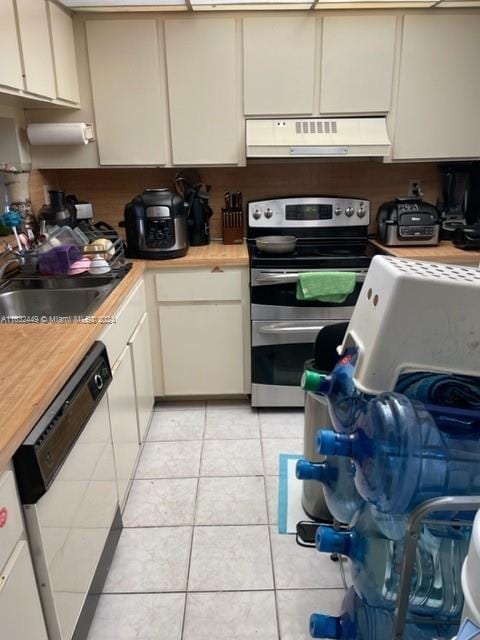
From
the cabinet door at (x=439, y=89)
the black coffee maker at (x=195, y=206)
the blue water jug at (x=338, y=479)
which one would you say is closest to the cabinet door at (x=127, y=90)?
the black coffee maker at (x=195, y=206)

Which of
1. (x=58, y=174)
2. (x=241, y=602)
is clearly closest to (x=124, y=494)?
(x=241, y=602)

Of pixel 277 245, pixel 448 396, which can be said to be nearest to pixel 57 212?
pixel 277 245

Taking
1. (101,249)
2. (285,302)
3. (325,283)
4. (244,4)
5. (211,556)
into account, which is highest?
(244,4)

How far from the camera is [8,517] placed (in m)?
0.97

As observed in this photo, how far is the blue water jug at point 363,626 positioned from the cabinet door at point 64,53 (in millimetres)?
2326

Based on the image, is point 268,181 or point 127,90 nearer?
point 127,90

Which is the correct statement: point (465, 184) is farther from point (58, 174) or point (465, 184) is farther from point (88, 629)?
point (88, 629)

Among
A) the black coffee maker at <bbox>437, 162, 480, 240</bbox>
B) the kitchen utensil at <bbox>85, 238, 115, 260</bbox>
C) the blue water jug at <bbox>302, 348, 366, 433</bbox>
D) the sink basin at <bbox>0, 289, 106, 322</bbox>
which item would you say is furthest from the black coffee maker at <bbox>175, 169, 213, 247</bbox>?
the blue water jug at <bbox>302, 348, 366, 433</bbox>

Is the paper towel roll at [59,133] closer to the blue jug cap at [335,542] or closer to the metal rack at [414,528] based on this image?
the blue jug cap at [335,542]

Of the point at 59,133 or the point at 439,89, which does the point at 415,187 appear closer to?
the point at 439,89

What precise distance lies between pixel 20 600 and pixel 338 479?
2.47 ft

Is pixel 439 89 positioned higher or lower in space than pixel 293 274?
higher

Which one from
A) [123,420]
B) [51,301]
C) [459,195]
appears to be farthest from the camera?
[459,195]

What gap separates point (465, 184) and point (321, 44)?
1174mm
